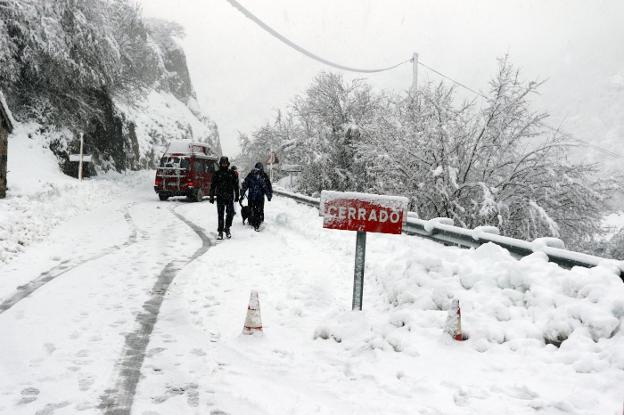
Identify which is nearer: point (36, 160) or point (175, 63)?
point (36, 160)

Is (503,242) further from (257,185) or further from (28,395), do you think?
(257,185)

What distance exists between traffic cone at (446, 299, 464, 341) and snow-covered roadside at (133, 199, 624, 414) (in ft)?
0.26

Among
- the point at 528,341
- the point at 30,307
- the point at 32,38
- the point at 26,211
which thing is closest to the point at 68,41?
the point at 32,38

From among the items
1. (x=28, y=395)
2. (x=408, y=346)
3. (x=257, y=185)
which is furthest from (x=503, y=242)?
(x=257, y=185)

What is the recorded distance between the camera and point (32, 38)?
2012cm

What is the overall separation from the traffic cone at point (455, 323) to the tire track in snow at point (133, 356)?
9.46 feet

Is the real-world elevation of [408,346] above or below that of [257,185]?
below

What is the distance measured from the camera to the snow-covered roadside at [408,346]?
3445mm

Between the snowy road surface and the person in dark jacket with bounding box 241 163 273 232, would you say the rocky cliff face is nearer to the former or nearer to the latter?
the person in dark jacket with bounding box 241 163 273 232

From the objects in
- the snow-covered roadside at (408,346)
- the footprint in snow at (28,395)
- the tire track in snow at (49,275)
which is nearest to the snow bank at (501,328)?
the snow-covered roadside at (408,346)

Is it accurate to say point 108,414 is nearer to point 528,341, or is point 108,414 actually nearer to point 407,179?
point 528,341

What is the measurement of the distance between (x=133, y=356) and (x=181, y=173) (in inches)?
696

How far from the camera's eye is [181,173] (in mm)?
21031

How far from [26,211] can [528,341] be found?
36.9ft
